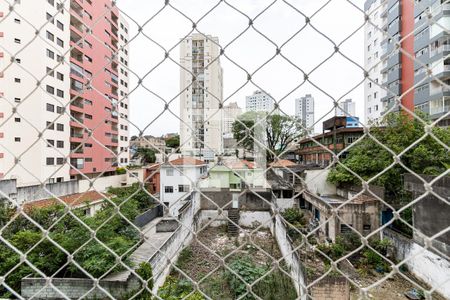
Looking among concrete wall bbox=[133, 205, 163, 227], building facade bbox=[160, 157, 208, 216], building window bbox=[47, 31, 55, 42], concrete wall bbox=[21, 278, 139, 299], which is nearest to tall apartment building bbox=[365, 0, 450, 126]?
building facade bbox=[160, 157, 208, 216]

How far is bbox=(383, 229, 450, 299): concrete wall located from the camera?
3.39 meters

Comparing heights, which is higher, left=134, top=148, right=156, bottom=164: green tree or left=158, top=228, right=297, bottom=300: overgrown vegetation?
left=134, top=148, right=156, bottom=164: green tree

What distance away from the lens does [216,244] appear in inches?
219

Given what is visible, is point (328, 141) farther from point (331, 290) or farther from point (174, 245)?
point (174, 245)

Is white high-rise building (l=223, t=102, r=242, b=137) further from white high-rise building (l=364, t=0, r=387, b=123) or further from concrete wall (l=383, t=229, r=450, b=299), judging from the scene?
concrete wall (l=383, t=229, r=450, b=299)

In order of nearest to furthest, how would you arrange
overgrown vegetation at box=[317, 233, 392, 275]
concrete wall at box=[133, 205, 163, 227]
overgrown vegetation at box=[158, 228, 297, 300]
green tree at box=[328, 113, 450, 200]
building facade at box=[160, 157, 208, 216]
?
building facade at box=[160, 157, 208, 216] < overgrown vegetation at box=[158, 228, 297, 300] < overgrown vegetation at box=[317, 233, 392, 275] < green tree at box=[328, 113, 450, 200] < concrete wall at box=[133, 205, 163, 227]

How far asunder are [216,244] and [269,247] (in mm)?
1087

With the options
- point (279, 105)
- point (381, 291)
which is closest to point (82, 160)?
point (381, 291)

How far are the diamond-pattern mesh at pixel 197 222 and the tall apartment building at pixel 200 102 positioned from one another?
0.6 inches

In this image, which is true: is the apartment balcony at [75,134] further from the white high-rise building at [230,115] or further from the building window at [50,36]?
the white high-rise building at [230,115]

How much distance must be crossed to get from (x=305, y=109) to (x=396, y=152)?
497cm

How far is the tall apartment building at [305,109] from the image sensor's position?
0.75 meters

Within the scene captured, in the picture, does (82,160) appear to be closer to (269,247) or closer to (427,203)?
(269,247)

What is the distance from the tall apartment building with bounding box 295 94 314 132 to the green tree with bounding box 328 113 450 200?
4187 millimetres
